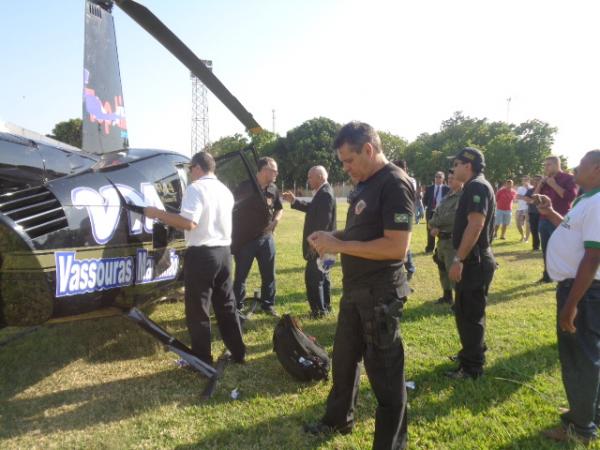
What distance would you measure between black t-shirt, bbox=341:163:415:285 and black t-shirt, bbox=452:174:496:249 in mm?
1269

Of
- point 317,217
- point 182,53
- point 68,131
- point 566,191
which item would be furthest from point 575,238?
point 68,131

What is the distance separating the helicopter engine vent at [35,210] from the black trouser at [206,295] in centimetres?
99

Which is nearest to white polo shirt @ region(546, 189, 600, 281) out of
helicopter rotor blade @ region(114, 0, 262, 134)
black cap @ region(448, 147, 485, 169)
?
black cap @ region(448, 147, 485, 169)

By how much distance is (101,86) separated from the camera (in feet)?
21.3

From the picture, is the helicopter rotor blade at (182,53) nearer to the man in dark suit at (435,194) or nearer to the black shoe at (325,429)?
the black shoe at (325,429)

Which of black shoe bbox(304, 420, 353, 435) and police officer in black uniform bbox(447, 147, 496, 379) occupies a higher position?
police officer in black uniform bbox(447, 147, 496, 379)

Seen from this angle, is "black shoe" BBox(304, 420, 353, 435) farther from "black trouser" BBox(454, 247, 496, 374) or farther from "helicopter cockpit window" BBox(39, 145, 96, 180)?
"helicopter cockpit window" BBox(39, 145, 96, 180)

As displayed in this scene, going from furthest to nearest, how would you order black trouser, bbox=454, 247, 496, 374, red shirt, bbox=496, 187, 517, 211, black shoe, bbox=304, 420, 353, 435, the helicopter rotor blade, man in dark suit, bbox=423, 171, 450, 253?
red shirt, bbox=496, 187, 517, 211 → man in dark suit, bbox=423, 171, 450, 253 → the helicopter rotor blade → black trouser, bbox=454, 247, 496, 374 → black shoe, bbox=304, 420, 353, 435

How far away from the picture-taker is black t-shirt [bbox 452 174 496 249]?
3.21m

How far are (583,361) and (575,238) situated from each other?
2.41ft

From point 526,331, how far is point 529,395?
1.57 m

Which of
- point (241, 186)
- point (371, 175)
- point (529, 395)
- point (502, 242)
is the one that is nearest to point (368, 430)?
point (529, 395)

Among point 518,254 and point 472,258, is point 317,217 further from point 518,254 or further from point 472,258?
point 518,254

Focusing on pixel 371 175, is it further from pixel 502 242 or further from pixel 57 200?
pixel 502 242
